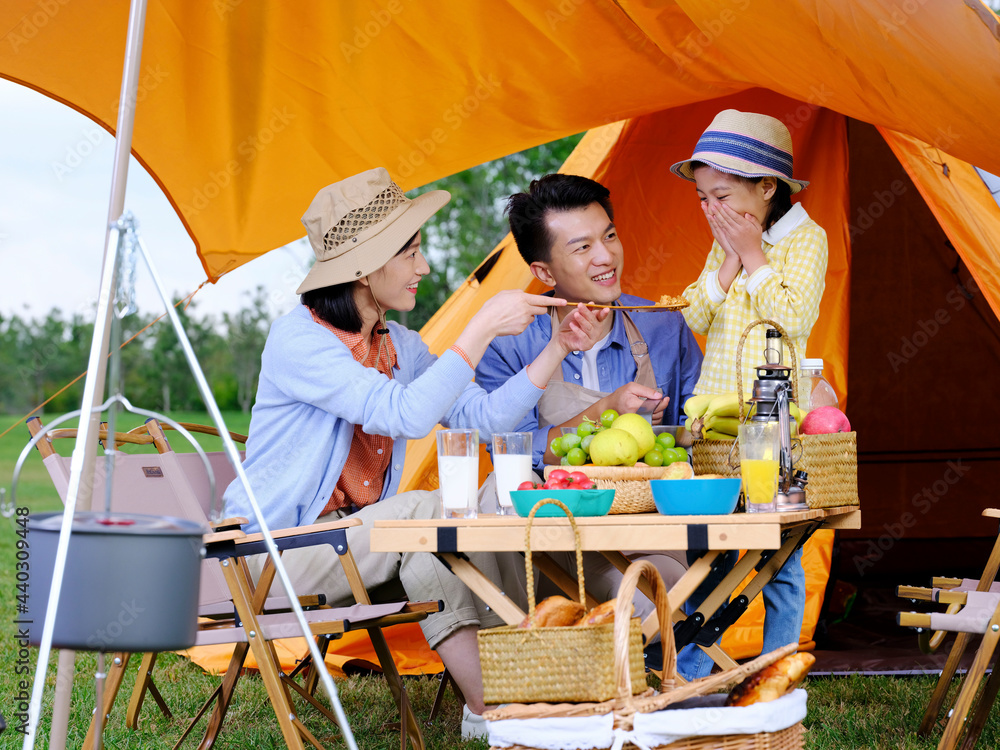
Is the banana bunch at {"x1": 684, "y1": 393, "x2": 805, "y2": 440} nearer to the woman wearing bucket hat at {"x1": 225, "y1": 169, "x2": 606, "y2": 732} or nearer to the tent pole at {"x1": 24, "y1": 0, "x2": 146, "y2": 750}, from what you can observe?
the woman wearing bucket hat at {"x1": 225, "y1": 169, "x2": 606, "y2": 732}

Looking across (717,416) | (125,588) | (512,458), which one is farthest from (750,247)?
(125,588)

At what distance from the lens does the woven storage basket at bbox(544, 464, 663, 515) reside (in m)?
1.87

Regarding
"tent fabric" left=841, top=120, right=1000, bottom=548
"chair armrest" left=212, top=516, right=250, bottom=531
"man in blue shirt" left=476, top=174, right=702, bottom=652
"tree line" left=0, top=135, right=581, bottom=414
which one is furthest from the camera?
"tree line" left=0, top=135, right=581, bottom=414

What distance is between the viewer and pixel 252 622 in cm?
205

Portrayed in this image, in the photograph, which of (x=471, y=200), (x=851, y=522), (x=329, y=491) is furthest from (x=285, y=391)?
(x=471, y=200)

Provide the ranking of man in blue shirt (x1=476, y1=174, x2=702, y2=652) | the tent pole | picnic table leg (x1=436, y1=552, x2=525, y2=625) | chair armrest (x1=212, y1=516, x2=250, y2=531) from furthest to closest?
man in blue shirt (x1=476, y1=174, x2=702, y2=652) → chair armrest (x1=212, y1=516, x2=250, y2=531) → picnic table leg (x1=436, y1=552, x2=525, y2=625) → the tent pole

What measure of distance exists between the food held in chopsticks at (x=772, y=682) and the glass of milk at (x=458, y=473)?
0.56 m

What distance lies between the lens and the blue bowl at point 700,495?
1.66 meters

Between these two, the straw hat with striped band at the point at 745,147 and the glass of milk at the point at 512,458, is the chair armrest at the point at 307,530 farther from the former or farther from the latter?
the straw hat with striped band at the point at 745,147

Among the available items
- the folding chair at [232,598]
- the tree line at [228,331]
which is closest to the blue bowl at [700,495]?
the folding chair at [232,598]

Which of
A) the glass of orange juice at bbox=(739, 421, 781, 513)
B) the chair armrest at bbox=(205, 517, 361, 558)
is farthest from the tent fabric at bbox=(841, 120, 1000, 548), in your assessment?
the chair armrest at bbox=(205, 517, 361, 558)

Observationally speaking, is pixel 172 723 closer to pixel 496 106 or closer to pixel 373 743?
pixel 373 743

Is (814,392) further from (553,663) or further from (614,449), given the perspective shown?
(553,663)

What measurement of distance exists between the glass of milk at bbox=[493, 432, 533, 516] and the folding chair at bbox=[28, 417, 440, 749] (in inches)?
13.8
